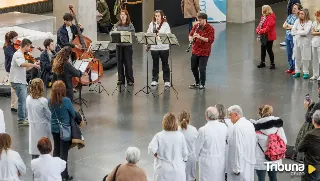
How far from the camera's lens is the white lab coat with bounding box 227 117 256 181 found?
38.8ft

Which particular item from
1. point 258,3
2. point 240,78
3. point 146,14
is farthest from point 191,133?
point 258,3

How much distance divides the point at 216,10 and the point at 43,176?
668 inches

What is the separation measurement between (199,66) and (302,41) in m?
2.72

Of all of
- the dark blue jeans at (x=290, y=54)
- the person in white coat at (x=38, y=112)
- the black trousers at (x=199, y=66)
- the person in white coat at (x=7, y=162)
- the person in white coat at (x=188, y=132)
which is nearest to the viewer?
the person in white coat at (x=7, y=162)

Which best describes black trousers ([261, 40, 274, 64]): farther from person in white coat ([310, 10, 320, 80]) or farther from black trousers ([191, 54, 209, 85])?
black trousers ([191, 54, 209, 85])

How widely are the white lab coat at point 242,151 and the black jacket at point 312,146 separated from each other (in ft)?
2.77

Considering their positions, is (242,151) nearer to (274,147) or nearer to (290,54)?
(274,147)

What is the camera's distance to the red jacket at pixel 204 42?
18016mm

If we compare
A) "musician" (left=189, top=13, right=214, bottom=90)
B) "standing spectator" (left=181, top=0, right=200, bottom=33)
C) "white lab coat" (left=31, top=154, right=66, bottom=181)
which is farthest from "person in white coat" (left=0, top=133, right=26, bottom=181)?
"standing spectator" (left=181, top=0, right=200, bottom=33)

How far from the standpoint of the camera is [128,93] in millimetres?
18484

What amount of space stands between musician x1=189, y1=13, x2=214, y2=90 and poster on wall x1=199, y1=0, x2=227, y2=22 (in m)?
8.49

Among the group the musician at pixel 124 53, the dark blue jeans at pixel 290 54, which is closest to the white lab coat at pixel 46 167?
the musician at pixel 124 53

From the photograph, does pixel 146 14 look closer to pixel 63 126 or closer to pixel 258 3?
pixel 258 3

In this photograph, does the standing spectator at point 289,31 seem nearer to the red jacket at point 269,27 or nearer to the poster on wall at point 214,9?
the red jacket at point 269,27
